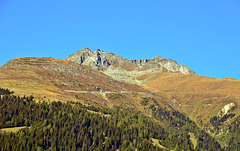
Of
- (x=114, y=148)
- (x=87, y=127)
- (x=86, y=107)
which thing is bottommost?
(x=114, y=148)

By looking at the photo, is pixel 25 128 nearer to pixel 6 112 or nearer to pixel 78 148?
pixel 6 112

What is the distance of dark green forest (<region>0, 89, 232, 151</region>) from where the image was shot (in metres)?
140

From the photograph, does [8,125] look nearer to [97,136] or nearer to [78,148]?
[78,148]

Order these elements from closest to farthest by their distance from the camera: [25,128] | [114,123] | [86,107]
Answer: [25,128]
[114,123]
[86,107]

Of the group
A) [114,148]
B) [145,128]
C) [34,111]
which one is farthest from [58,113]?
[145,128]

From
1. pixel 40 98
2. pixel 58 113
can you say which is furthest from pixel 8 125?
pixel 40 98

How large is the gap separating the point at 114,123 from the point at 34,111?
53498 mm

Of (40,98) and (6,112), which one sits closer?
(6,112)

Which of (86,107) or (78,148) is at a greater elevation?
(86,107)

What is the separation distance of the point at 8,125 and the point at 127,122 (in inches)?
3219

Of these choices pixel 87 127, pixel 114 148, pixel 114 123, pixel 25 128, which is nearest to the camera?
pixel 25 128

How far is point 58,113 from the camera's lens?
17488cm

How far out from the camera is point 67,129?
534ft

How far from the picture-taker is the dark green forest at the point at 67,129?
460 ft
